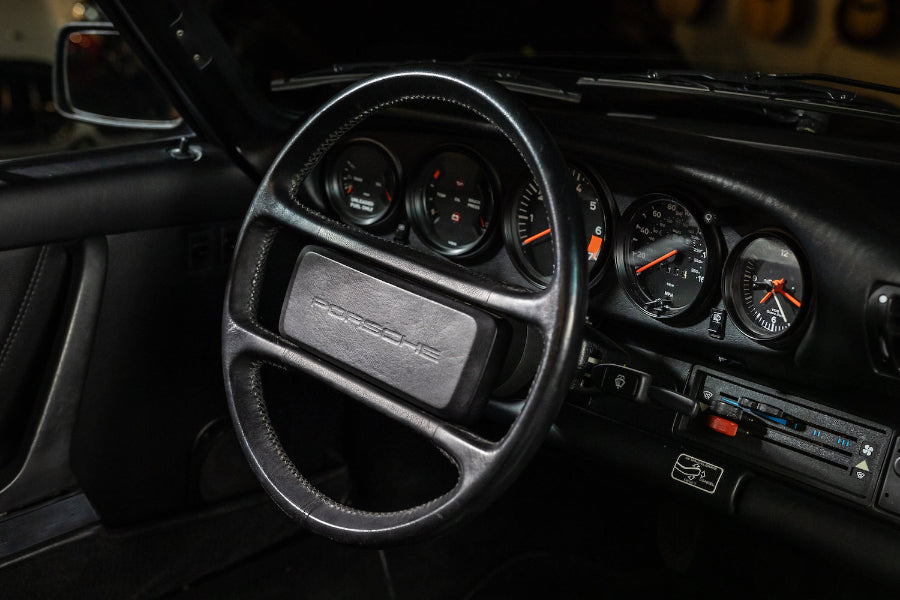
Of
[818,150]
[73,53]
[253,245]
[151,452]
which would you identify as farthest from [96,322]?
[818,150]

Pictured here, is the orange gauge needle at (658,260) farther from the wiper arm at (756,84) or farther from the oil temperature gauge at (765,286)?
the wiper arm at (756,84)

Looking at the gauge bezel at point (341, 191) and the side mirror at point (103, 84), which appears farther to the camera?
the side mirror at point (103, 84)

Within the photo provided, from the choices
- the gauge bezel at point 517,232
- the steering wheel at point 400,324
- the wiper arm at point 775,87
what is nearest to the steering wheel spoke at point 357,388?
the steering wheel at point 400,324

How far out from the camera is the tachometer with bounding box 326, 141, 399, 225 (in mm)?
2209

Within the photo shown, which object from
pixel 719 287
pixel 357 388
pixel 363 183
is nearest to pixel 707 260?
pixel 719 287

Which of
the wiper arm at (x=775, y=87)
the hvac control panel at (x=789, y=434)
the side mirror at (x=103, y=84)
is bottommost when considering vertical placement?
the hvac control panel at (x=789, y=434)

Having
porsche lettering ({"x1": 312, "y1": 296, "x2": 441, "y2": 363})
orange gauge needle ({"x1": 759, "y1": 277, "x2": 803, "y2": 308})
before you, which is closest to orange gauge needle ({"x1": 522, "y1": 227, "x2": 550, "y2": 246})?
orange gauge needle ({"x1": 759, "y1": 277, "x2": 803, "y2": 308})

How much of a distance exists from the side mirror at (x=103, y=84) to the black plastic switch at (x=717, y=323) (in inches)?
55.9

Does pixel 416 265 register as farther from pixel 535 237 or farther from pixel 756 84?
pixel 756 84

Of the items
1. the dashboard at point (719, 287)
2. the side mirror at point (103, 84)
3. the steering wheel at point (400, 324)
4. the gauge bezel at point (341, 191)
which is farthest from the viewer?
the side mirror at point (103, 84)

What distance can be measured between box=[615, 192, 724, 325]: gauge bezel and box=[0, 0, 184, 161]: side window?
1271 millimetres

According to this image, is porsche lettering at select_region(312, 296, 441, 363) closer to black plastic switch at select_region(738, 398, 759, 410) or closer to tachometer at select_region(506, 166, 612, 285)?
tachometer at select_region(506, 166, 612, 285)

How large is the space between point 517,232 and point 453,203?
7.9 inches

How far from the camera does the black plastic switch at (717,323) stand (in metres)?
1.71
